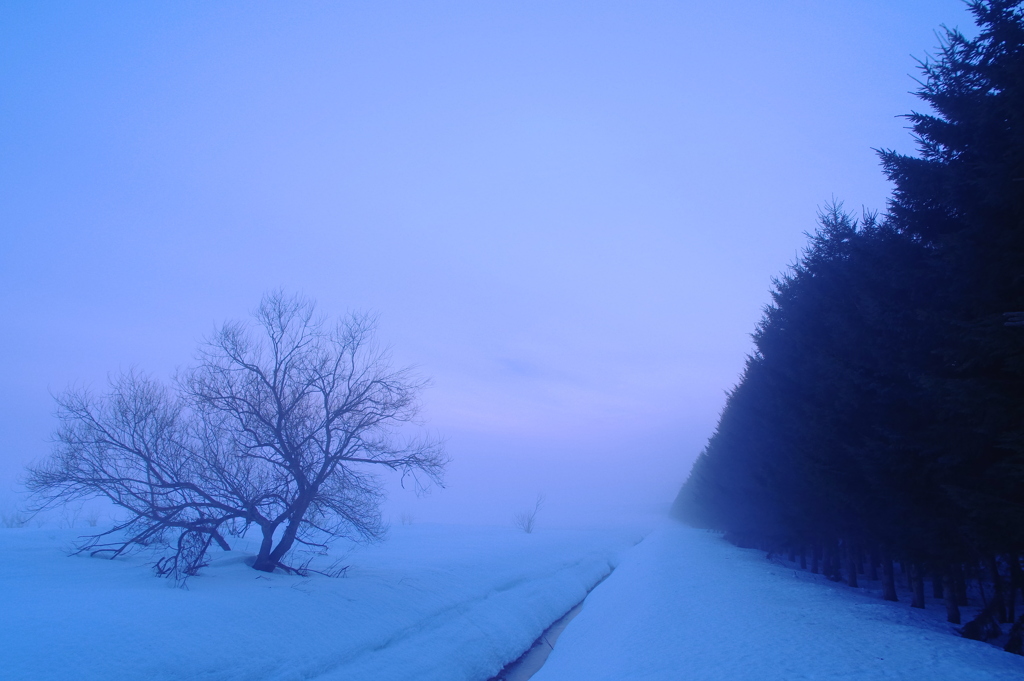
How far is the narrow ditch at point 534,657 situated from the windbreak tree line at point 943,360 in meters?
11.4

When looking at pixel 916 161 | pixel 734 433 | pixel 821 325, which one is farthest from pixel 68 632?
pixel 734 433

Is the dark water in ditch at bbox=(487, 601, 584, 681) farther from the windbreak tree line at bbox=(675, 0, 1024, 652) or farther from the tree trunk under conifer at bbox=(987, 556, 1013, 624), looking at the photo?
the tree trunk under conifer at bbox=(987, 556, 1013, 624)

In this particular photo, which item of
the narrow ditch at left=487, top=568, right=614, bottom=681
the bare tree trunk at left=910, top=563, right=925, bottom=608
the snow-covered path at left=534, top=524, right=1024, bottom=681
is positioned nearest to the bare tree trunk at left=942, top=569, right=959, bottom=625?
the snow-covered path at left=534, top=524, right=1024, bottom=681

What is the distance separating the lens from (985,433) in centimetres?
951

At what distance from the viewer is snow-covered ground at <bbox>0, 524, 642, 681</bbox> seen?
11.5m

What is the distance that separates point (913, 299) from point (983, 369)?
253 centimetres

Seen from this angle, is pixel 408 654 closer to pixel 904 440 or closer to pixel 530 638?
pixel 530 638

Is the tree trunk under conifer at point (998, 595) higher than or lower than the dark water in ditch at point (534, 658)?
higher

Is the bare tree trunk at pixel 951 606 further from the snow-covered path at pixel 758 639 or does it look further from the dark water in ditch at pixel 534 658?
the dark water in ditch at pixel 534 658

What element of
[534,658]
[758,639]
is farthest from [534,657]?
[758,639]

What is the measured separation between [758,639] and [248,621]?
44.0 feet

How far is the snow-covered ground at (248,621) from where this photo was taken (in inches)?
453

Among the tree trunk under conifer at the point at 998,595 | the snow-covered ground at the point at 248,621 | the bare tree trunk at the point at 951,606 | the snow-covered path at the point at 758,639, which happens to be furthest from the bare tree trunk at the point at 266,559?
the tree trunk under conifer at the point at 998,595

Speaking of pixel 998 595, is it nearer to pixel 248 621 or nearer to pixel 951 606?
pixel 951 606
